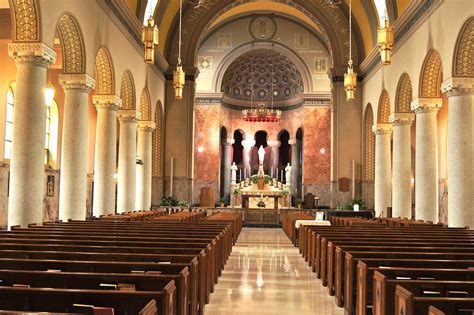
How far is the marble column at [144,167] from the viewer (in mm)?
27000

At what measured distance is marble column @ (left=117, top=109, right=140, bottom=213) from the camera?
77.8 feet

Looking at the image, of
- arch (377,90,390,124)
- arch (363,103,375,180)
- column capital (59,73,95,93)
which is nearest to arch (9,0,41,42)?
column capital (59,73,95,93)

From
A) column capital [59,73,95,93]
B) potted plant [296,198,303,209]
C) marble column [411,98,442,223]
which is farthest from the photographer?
potted plant [296,198,303,209]

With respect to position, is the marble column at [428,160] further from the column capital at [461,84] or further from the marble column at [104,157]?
the marble column at [104,157]

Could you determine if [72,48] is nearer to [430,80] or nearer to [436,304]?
[430,80]

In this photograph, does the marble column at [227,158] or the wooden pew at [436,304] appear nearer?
the wooden pew at [436,304]

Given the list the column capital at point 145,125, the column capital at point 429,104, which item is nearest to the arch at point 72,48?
the column capital at point 145,125

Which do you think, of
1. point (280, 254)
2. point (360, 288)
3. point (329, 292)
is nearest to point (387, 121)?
point (280, 254)

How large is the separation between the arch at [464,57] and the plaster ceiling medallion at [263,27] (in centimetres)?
2155

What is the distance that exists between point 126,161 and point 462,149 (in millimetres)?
12962

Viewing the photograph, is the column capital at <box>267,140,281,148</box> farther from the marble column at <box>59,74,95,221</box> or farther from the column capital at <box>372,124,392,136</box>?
the marble column at <box>59,74,95,221</box>

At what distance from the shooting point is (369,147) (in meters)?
30.3

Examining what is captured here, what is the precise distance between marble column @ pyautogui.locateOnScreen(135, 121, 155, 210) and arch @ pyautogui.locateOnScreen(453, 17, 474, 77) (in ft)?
49.0

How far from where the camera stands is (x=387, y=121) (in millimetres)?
26672
